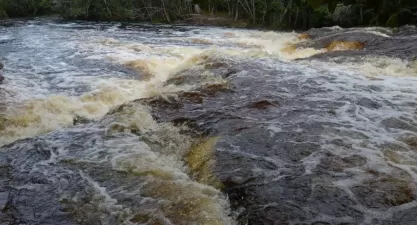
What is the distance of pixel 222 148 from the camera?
5.36 m

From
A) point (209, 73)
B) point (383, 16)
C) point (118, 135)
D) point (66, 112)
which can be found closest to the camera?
point (118, 135)

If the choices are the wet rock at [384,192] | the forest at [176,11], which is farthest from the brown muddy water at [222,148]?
the forest at [176,11]

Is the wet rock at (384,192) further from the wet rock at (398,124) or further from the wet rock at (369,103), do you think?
the wet rock at (369,103)

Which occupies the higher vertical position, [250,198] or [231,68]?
[231,68]

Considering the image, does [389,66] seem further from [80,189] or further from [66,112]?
[80,189]

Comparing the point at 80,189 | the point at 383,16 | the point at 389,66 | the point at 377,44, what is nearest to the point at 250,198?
the point at 80,189

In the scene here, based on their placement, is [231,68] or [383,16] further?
[383,16]

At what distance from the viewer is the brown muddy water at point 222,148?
4.11 m

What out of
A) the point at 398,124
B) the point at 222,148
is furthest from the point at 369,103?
the point at 222,148

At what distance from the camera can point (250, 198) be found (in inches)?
168

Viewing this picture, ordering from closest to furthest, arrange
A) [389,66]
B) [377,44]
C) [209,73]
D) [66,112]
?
[66,112]
[209,73]
[389,66]
[377,44]

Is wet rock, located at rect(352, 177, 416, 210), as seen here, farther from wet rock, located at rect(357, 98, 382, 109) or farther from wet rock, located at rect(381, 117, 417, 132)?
wet rock, located at rect(357, 98, 382, 109)

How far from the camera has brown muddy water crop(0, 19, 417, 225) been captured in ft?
13.5

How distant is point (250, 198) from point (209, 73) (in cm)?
540
